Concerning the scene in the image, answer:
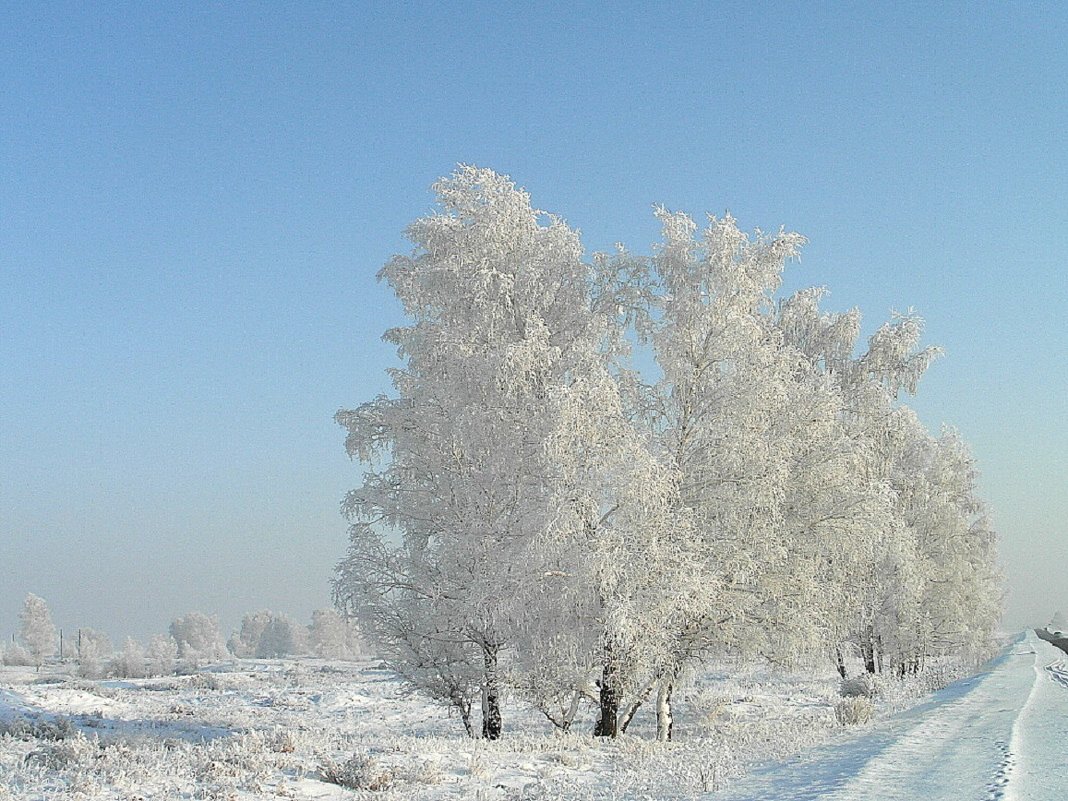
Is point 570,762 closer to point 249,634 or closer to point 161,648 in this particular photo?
point 161,648

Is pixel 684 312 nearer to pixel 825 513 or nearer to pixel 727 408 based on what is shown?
pixel 727 408

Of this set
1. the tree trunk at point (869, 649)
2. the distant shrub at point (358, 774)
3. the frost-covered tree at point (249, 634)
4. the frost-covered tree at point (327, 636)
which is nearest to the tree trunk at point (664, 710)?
the distant shrub at point (358, 774)

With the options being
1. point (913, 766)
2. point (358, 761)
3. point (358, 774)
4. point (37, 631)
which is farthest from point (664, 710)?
point (37, 631)

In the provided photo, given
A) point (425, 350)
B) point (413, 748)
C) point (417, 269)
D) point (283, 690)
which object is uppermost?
point (417, 269)

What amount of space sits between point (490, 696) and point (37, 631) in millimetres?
82233

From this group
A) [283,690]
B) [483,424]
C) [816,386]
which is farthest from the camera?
[283,690]

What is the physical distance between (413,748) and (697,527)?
21.7 ft

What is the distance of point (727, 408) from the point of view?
53.3 feet

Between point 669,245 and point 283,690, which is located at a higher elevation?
point 669,245

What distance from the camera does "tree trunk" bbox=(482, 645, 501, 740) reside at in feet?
52.4

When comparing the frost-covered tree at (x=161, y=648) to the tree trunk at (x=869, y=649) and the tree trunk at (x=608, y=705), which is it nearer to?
the tree trunk at (x=869, y=649)

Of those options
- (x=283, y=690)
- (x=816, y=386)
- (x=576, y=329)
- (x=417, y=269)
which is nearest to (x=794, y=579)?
(x=816, y=386)

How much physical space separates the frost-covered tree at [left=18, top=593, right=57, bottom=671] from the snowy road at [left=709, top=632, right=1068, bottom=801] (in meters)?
85.7

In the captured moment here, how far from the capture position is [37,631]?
3199 inches
